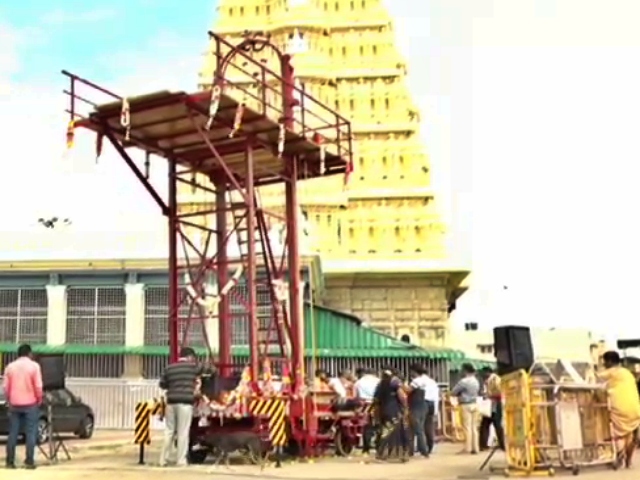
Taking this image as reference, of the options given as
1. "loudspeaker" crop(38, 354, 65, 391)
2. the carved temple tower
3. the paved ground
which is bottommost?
the paved ground

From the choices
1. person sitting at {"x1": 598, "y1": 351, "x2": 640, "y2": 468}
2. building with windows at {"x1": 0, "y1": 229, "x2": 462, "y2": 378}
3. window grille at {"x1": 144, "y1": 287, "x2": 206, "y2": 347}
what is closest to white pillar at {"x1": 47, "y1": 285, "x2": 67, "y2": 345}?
building with windows at {"x1": 0, "y1": 229, "x2": 462, "y2": 378}

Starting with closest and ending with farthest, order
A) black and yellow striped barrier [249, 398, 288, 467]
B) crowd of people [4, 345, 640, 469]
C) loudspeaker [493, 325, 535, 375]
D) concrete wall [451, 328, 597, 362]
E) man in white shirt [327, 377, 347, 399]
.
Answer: loudspeaker [493, 325, 535, 375]
crowd of people [4, 345, 640, 469]
black and yellow striped barrier [249, 398, 288, 467]
man in white shirt [327, 377, 347, 399]
concrete wall [451, 328, 597, 362]

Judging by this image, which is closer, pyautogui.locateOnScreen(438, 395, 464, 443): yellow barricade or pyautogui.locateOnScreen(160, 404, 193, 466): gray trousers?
pyautogui.locateOnScreen(160, 404, 193, 466): gray trousers

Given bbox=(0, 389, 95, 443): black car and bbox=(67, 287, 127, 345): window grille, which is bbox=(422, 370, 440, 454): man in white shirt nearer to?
bbox=(0, 389, 95, 443): black car

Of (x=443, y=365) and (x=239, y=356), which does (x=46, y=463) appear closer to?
(x=239, y=356)

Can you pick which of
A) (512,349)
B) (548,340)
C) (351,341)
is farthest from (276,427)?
(548,340)

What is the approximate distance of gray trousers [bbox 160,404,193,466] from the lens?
1547cm

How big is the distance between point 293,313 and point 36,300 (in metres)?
17.5

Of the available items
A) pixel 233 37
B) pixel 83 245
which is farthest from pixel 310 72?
pixel 83 245

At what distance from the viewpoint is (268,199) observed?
151 ft

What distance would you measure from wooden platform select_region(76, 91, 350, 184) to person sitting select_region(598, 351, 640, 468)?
7229 millimetres

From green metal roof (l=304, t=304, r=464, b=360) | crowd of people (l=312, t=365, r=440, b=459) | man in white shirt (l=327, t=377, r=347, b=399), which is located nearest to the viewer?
crowd of people (l=312, t=365, r=440, b=459)

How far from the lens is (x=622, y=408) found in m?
13.9

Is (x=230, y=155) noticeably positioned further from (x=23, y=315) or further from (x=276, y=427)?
(x=23, y=315)
